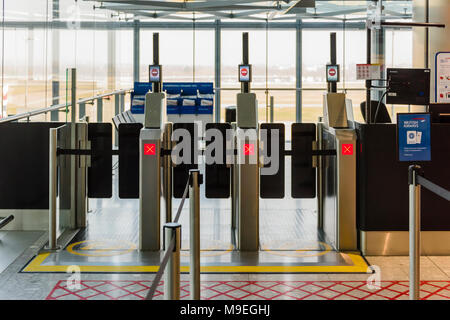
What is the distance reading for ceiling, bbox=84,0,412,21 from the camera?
13125 mm

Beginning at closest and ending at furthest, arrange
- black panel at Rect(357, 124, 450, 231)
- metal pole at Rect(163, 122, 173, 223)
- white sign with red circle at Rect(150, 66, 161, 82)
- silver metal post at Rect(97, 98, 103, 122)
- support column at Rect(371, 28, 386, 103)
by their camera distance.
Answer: black panel at Rect(357, 124, 450, 231)
metal pole at Rect(163, 122, 173, 223)
white sign with red circle at Rect(150, 66, 161, 82)
silver metal post at Rect(97, 98, 103, 122)
support column at Rect(371, 28, 386, 103)

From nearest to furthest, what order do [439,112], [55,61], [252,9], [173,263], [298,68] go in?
1. [173,263]
2. [439,112]
3. [55,61]
4. [252,9]
5. [298,68]

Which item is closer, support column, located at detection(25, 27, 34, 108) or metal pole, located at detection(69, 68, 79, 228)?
metal pole, located at detection(69, 68, 79, 228)

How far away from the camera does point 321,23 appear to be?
1669 cm

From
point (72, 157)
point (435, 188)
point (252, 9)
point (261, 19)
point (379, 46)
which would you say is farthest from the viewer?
point (379, 46)

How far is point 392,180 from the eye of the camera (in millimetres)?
5980

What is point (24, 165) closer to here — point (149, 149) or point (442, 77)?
point (149, 149)

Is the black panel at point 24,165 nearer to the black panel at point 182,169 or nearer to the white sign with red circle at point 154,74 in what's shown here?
the white sign with red circle at point 154,74

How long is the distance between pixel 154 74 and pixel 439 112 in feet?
9.33

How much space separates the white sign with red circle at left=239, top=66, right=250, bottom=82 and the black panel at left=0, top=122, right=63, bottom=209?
2040 millimetres

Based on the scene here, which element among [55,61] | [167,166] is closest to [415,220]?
[167,166]

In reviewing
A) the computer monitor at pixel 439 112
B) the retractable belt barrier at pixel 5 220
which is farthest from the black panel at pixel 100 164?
the computer monitor at pixel 439 112

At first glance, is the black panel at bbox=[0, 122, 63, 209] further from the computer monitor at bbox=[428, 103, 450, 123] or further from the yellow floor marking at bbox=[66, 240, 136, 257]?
the computer monitor at bbox=[428, 103, 450, 123]

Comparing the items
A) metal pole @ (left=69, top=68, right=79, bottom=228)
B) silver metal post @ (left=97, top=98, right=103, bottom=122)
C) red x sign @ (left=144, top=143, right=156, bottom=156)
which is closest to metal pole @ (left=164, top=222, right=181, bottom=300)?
red x sign @ (left=144, top=143, right=156, bottom=156)
